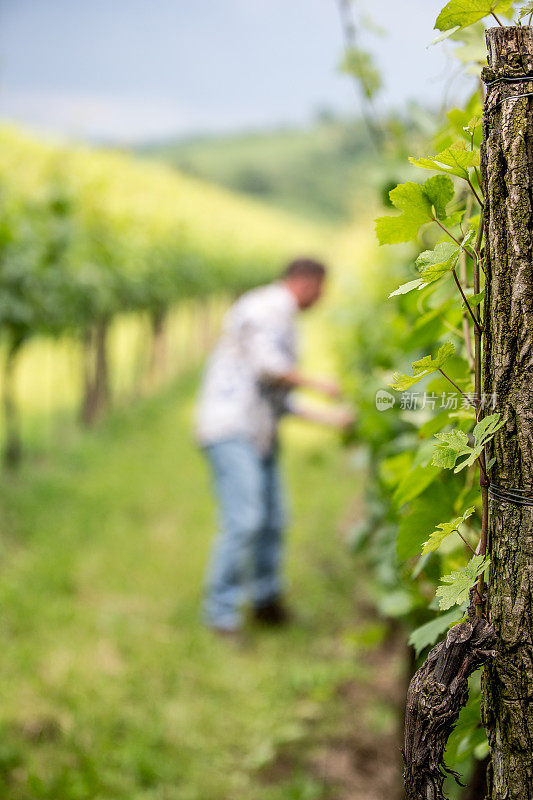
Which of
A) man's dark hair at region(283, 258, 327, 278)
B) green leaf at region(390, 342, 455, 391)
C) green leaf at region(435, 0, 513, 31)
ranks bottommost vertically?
green leaf at region(390, 342, 455, 391)

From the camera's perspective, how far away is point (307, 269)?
4043 millimetres

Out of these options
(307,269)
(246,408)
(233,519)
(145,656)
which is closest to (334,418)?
(246,408)

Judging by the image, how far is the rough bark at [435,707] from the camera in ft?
2.61

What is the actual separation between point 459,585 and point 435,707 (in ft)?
0.44

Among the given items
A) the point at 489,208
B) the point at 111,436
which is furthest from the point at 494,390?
the point at 111,436

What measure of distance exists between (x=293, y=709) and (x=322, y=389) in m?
1.52

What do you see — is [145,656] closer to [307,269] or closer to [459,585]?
[307,269]

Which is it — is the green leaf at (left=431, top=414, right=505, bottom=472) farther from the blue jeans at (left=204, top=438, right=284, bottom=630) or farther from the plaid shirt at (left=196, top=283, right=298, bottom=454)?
the blue jeans at (left=204, top=438, right=284, bottom=630)

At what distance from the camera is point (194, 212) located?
15.3m

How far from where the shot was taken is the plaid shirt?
379 cm

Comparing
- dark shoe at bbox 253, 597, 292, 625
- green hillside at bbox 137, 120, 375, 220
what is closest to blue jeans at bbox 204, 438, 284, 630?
dark shoe at bbox 253, 597, 292, 625

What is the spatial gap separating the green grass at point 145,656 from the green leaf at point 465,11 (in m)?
2.55

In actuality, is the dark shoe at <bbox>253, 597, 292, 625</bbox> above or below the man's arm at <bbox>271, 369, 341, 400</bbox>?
below

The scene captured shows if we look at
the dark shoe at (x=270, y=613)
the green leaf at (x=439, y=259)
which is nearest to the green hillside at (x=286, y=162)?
the dark shoe at (x=270, y=613)
